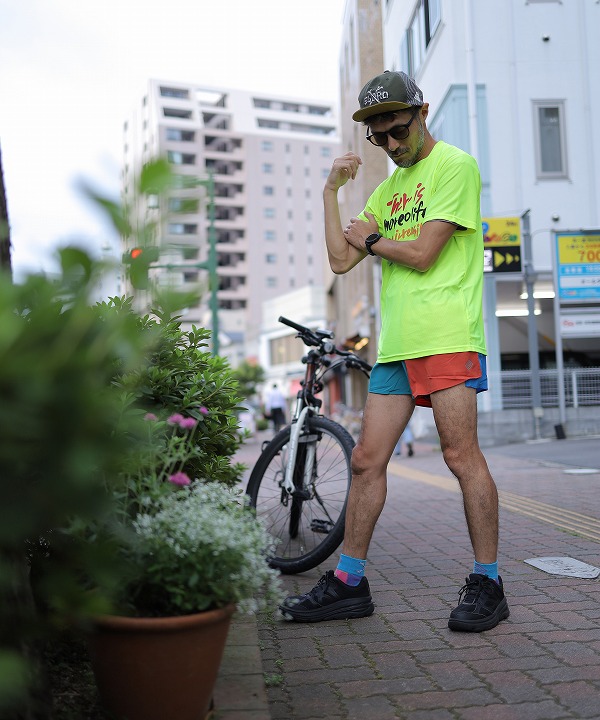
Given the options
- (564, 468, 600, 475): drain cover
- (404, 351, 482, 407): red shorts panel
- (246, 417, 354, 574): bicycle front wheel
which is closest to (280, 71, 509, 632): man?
(404, 351, 482, 407): red shorts panel

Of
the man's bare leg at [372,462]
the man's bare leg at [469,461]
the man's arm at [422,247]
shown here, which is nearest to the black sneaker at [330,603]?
the man's bare leg at [372,462]

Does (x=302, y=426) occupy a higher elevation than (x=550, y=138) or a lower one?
lower

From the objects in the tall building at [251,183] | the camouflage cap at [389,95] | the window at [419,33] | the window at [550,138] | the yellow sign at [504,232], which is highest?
the tall building at [251,183]

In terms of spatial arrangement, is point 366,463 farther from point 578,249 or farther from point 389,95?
point 578,249

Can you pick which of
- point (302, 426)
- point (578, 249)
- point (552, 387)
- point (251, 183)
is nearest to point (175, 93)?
point (251, 183)

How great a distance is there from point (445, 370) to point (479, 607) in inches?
34.1

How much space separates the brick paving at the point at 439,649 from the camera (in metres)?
2.41

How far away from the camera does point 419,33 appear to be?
2119 cm

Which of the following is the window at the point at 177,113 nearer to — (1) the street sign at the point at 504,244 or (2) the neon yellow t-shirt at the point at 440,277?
(1) the street sign at the point at 504,244

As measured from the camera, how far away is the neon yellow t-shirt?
325 centimetres

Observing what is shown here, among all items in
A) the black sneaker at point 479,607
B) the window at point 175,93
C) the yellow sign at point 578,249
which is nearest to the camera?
the black sneaker at point 479,607

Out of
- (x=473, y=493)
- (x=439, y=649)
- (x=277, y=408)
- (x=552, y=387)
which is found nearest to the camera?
(x=439, y=649)

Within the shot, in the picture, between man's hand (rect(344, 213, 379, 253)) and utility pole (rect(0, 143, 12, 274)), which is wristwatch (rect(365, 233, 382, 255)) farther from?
utility pole (rect(0, 143, 12, 274))

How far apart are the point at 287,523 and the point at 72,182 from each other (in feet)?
11.2
